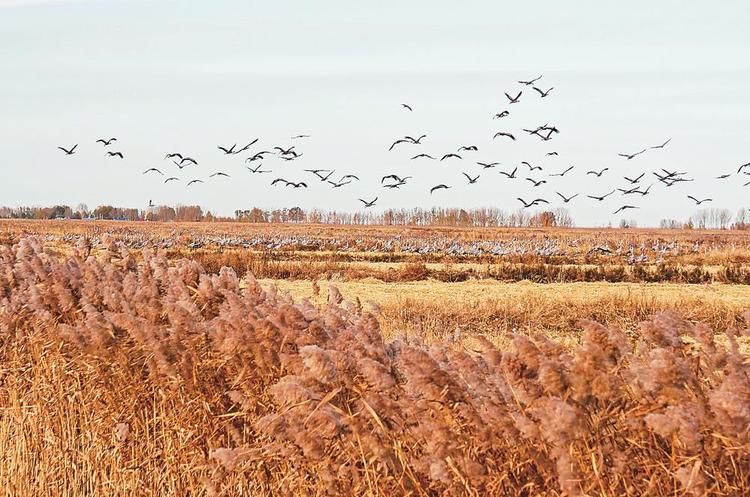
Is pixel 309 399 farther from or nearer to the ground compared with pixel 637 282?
farther from the ground

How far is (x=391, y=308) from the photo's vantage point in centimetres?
1850

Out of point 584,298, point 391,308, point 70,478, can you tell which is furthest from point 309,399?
point 584,298

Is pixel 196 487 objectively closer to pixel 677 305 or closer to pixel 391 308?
pixel 391 308

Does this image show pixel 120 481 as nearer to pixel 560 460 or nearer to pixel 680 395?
pixel 560 460

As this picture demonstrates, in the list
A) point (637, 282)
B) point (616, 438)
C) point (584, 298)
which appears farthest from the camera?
point (637, 282)

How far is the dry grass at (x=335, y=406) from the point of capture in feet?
10.3

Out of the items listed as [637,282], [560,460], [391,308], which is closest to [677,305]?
[391,308]

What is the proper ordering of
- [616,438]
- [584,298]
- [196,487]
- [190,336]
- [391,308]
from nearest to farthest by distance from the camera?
1. [616,438]
2. [196,487]
3. [190,336]
4. [391,308]
5. [584,298]

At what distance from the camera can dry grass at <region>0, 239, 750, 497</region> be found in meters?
3.13

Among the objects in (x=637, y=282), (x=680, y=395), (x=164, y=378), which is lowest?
(x=637, y=282)

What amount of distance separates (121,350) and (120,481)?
82 centimetres

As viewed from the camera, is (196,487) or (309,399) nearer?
(309,399)

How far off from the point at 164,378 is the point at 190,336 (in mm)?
317

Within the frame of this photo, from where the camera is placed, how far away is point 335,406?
3883mm
